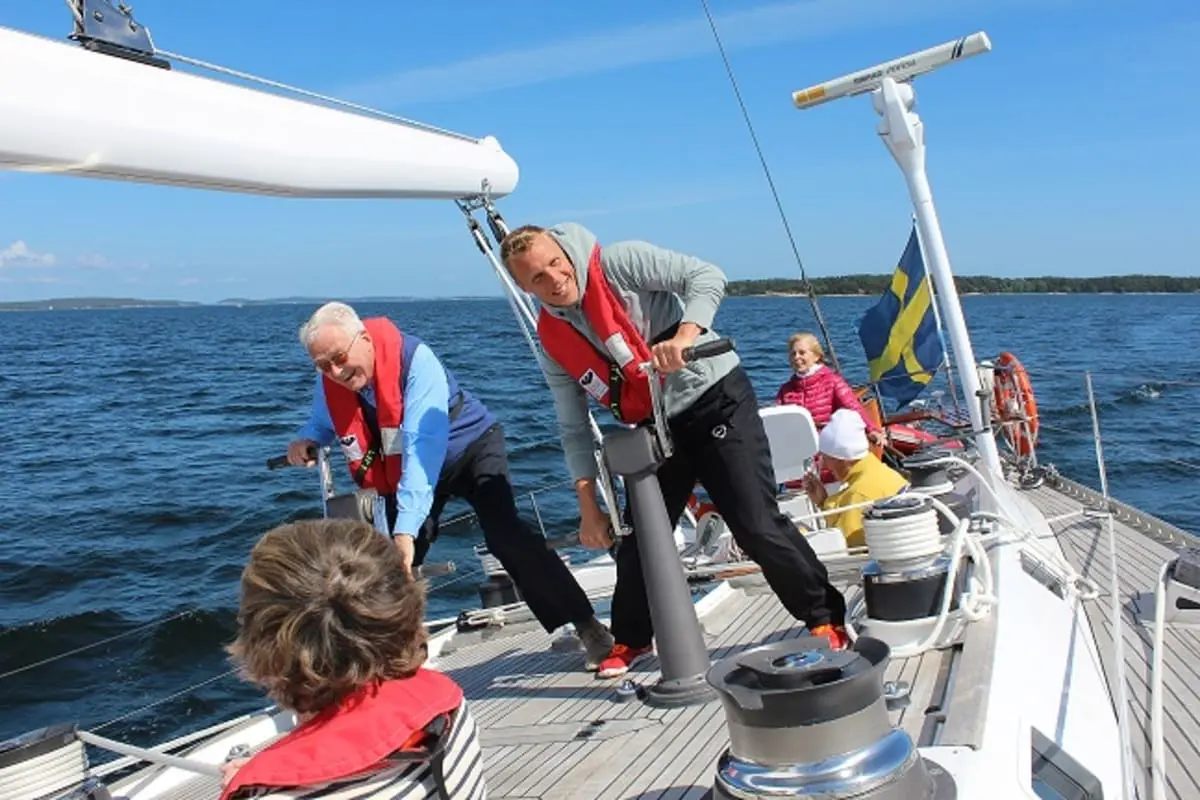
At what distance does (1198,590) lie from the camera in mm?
4180

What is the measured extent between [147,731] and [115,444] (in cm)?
1218

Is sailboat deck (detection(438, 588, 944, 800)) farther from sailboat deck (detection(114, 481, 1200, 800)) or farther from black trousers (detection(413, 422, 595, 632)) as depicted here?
black trousers (detection(413, 422, 595, 632))

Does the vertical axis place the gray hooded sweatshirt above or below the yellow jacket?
above

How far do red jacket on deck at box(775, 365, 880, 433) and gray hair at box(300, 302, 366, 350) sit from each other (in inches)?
170

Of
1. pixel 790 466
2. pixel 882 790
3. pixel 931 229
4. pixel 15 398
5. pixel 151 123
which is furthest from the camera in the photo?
pixel 15 398

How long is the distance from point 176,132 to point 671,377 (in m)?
1.67

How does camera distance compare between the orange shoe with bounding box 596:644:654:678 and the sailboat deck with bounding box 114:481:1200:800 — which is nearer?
the sailboat deck with bounding box 114:481:1200:800

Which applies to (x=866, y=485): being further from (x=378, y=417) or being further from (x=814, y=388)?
(x=814, y=388)

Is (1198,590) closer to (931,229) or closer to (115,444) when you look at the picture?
(931,229)

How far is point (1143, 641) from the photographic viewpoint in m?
4.11

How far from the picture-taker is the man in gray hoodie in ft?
11.1

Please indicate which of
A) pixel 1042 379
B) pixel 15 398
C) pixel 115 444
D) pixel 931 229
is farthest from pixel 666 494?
pixel 15 398

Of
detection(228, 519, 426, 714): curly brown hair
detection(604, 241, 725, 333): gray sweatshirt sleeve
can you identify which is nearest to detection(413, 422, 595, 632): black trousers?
detection(604, 241, 725, 333): gray sweatshirt sleeve

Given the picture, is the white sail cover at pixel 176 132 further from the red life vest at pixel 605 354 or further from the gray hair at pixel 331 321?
the red life vest at pixel 605 354
